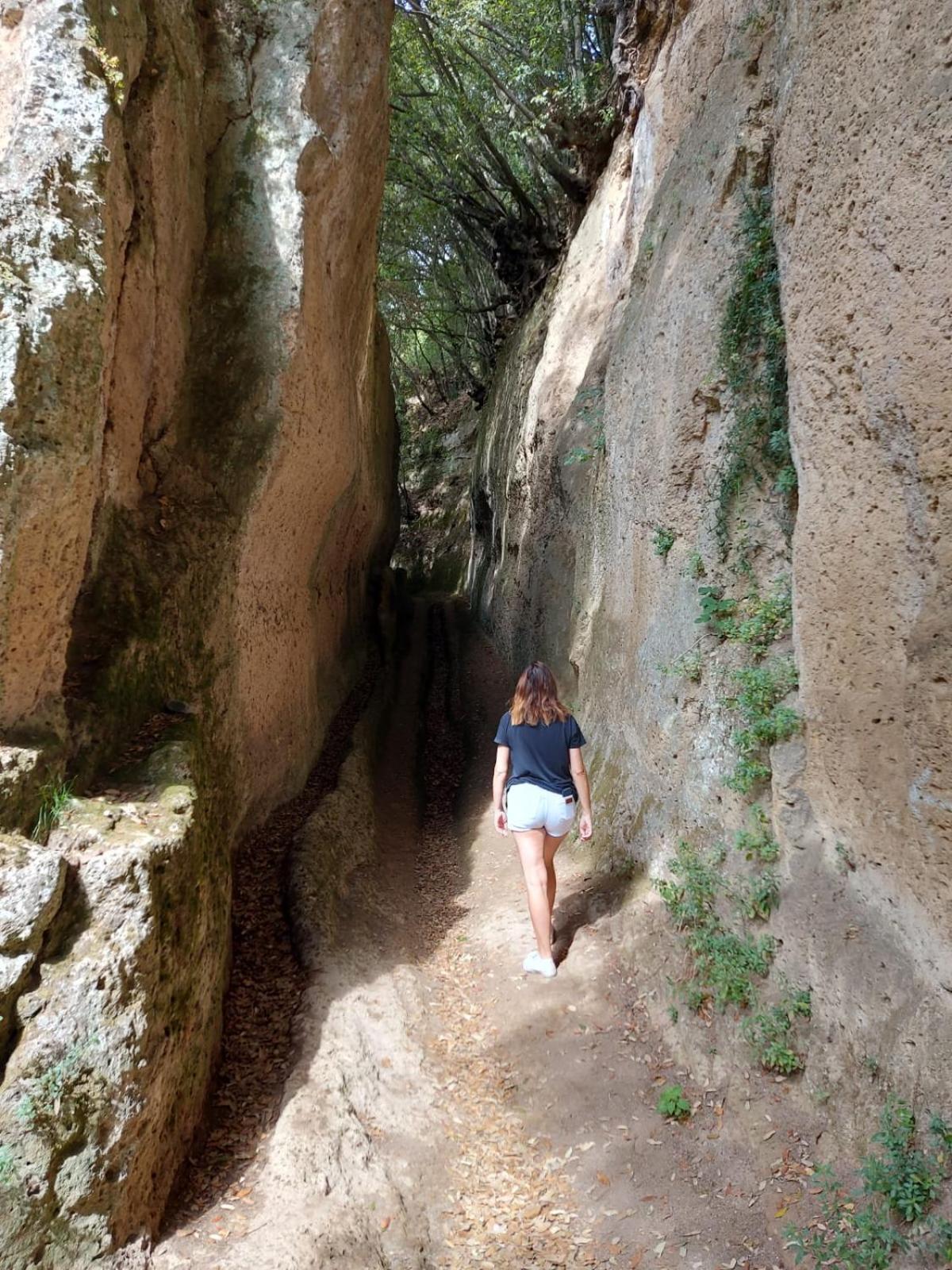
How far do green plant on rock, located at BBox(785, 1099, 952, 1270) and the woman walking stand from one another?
2.46 metres

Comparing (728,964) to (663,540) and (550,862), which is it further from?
(663,540)

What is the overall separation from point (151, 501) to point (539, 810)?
3.85 metres

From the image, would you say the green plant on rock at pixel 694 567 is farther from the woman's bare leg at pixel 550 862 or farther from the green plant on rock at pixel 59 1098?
the green plant on rock at pixel 59 1098

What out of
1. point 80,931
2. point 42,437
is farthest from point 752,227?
point 80,931

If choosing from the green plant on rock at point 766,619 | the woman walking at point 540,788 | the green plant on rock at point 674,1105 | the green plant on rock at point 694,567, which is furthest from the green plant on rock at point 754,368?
the green plant on rock at point 674,1105

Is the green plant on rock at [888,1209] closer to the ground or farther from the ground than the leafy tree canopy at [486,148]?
closer to the ground

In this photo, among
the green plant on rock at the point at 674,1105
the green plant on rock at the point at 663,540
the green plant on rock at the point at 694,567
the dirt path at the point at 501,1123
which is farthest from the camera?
the green plant on rock at the point at 663,540

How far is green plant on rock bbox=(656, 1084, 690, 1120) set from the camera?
460 centimetres

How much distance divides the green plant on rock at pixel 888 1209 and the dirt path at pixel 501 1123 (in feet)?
0.77

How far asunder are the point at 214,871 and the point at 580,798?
2.60 m

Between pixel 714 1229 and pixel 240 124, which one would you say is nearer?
pixel 714 1229

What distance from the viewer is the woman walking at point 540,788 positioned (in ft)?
18.9

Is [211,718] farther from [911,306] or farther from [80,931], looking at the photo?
[911,306]

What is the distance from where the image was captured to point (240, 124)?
7.29 metres
